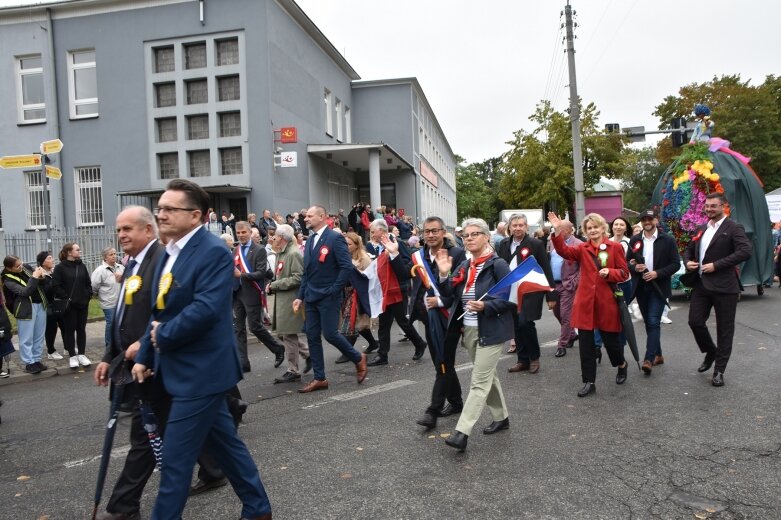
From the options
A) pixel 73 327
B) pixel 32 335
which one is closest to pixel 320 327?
pixel 73 327

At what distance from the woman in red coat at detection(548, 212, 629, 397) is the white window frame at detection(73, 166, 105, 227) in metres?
22.1

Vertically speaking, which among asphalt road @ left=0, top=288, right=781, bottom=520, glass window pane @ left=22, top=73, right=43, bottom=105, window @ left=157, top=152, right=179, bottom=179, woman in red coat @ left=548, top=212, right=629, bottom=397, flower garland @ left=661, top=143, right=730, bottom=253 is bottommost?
asphalt road @ left=0, top=288, right=781, bottom=520

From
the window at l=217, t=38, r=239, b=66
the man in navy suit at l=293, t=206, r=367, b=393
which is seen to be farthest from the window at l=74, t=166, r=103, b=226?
the man in navy suit at l=293, t=206, r=367, b=393

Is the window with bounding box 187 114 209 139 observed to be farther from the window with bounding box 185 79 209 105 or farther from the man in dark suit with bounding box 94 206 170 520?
the man in dark suit with bounding box 94 206 170 520

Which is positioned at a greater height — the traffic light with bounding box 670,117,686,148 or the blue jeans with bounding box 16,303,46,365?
the traffic light with bounding box 670,117,686,148

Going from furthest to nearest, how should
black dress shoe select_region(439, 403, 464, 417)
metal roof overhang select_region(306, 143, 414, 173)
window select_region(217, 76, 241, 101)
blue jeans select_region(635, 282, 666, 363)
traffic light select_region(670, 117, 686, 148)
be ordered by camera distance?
1. metal roof overhang select_region(306, 143, 414, 173)
2. window select_region(217, 76, 241, 101)
3. traffic light select_region(670, 117, 686, 148)
4. blue jeans select_region(635, 282, 666, 363)
5. black dress shoe select_region(439, 403, 464, 417)

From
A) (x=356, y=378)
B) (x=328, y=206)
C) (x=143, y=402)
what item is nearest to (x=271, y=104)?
(x=328, y=206)

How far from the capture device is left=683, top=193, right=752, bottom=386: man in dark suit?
20.9 ft

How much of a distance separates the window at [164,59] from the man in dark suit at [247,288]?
17.9 metres

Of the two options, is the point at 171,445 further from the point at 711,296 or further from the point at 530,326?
the point at 711,296

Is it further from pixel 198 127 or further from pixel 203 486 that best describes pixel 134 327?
pixel 198 127

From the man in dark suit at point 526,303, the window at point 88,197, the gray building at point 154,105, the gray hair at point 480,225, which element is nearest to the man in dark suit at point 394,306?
the man in dark suit at point 526,303

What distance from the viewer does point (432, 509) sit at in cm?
362

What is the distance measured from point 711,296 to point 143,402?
575 cm
